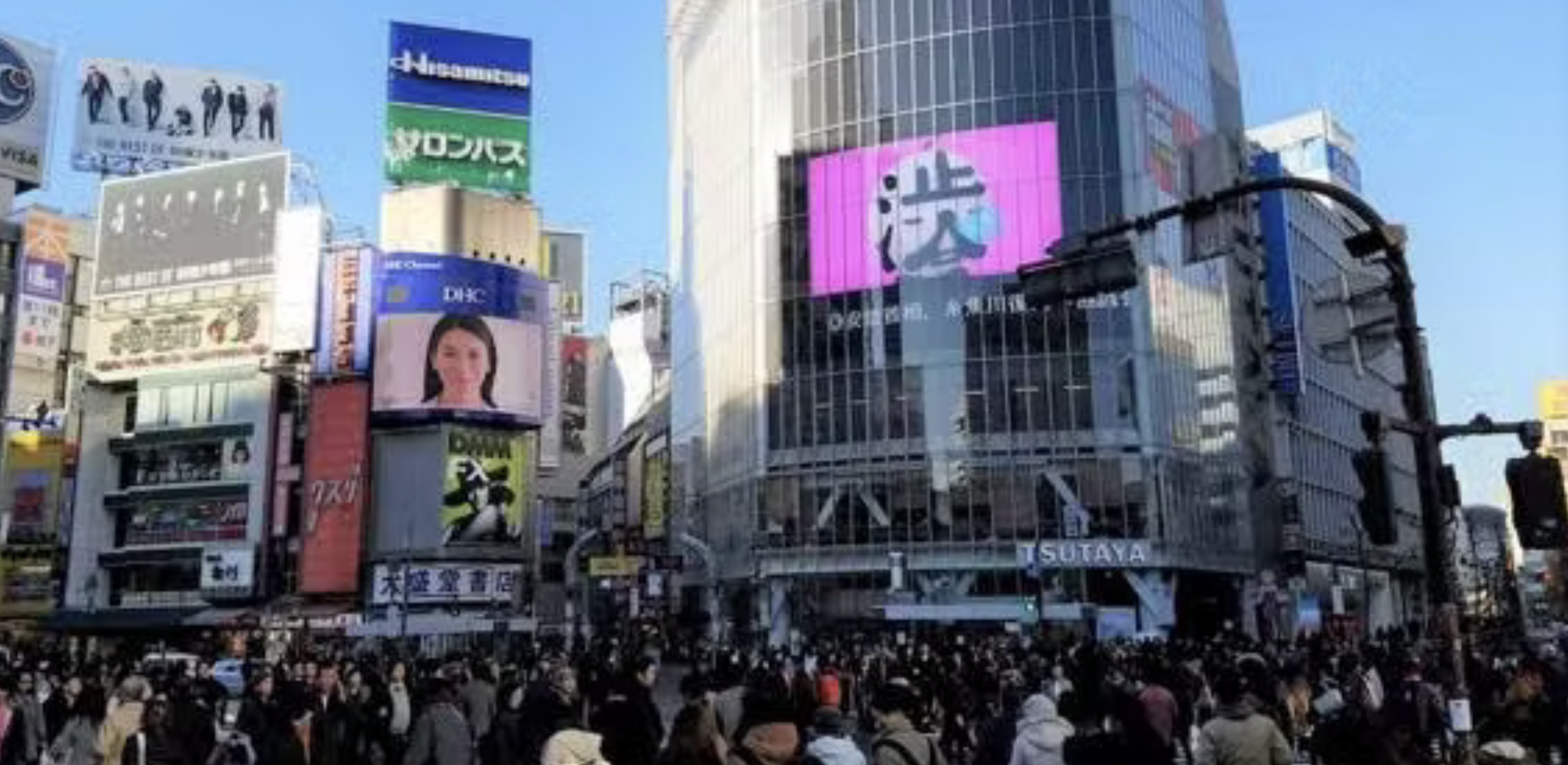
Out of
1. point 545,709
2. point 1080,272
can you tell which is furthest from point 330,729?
point 1080,272

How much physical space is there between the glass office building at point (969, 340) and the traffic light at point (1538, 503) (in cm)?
4111

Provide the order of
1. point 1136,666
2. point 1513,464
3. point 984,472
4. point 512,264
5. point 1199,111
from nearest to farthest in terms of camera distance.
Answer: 1. point 1513,464
2. point 1136,666
3. point 984,472
4. point 1199,111
5. point 512,264

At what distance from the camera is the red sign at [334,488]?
209ft

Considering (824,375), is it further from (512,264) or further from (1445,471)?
(1445,471)

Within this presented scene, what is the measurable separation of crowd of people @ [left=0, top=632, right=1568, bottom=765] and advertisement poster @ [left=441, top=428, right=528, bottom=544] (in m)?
44.1

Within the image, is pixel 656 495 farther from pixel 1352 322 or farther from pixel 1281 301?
pixel 1352 322

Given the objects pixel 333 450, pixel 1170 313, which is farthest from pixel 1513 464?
pixel 333 450

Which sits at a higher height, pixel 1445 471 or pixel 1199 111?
pixel 1199 111

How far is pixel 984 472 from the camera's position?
5406 centimetres

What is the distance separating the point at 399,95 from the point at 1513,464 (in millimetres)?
70518

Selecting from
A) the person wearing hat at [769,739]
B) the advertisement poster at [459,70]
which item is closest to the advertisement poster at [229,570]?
the advertisement poster at [459,70]

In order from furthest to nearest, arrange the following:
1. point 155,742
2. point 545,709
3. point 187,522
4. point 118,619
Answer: point 187,522
point 118,619
point 155,742
point 545,709

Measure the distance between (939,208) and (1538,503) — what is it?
48.5 meters

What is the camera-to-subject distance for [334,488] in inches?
2549
